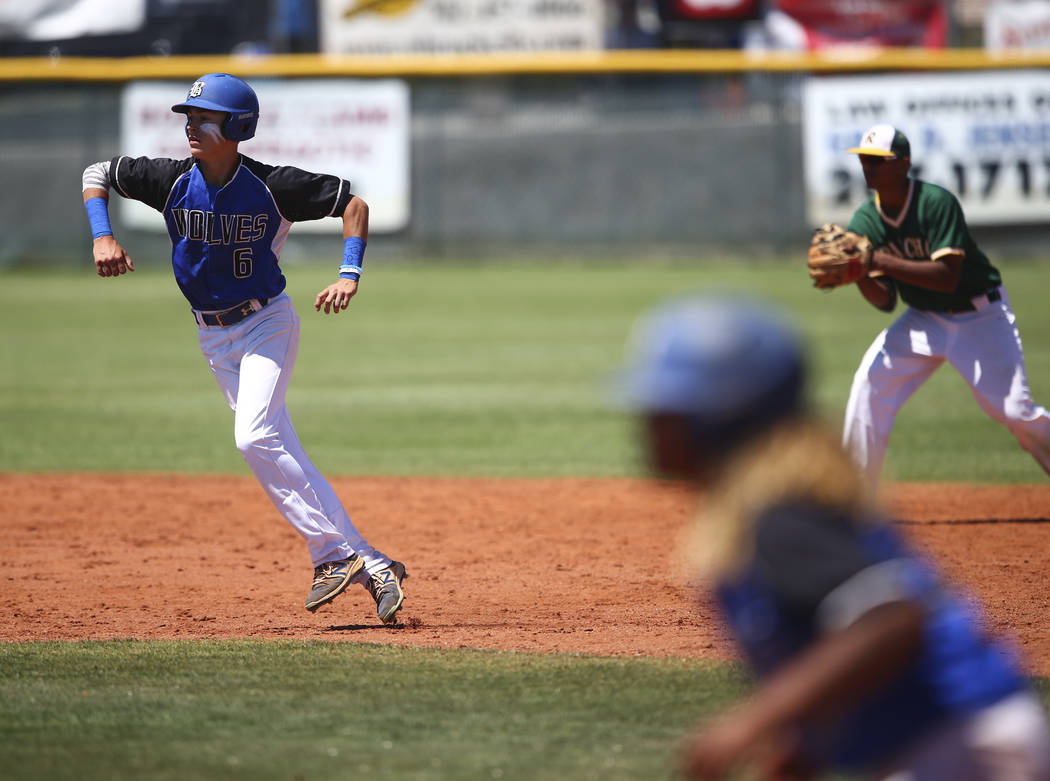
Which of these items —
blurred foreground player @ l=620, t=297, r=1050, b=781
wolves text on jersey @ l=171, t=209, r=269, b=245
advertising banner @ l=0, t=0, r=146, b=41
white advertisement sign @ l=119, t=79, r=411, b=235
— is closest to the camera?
blurred foreground player @ l=620, t=297, r=1050, b=781

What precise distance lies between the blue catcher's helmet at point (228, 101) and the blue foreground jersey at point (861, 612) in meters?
3.78

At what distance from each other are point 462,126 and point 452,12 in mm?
3521

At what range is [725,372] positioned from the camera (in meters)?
2.37

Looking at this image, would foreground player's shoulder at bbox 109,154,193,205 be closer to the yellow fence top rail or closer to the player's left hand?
the player's left hand

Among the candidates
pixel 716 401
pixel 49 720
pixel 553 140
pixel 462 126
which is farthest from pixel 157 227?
pixel 716 401

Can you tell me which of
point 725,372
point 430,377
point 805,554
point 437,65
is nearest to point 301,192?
point 725,372

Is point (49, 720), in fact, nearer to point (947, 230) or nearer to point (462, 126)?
point (947, 230)

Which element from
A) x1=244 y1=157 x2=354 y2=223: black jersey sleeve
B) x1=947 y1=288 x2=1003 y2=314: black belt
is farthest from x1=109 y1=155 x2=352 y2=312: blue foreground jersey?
x1=947 y1=288 x2=1003 y2=314: black belt

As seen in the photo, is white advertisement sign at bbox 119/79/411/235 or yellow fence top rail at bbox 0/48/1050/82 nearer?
yellow fence top rail at bbox 0/48/1050/82

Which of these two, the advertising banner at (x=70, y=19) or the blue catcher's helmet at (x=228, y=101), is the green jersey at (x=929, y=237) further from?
the advertising banner at (x=70, y=19)

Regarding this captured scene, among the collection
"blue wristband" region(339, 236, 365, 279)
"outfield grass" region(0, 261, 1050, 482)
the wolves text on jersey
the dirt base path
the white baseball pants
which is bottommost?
"outfield grass" region(0, 261, 1050, 482)

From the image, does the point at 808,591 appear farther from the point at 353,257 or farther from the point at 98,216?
the point at 98,216

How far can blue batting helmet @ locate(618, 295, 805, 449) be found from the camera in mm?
2367

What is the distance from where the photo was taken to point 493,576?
6992 mm
